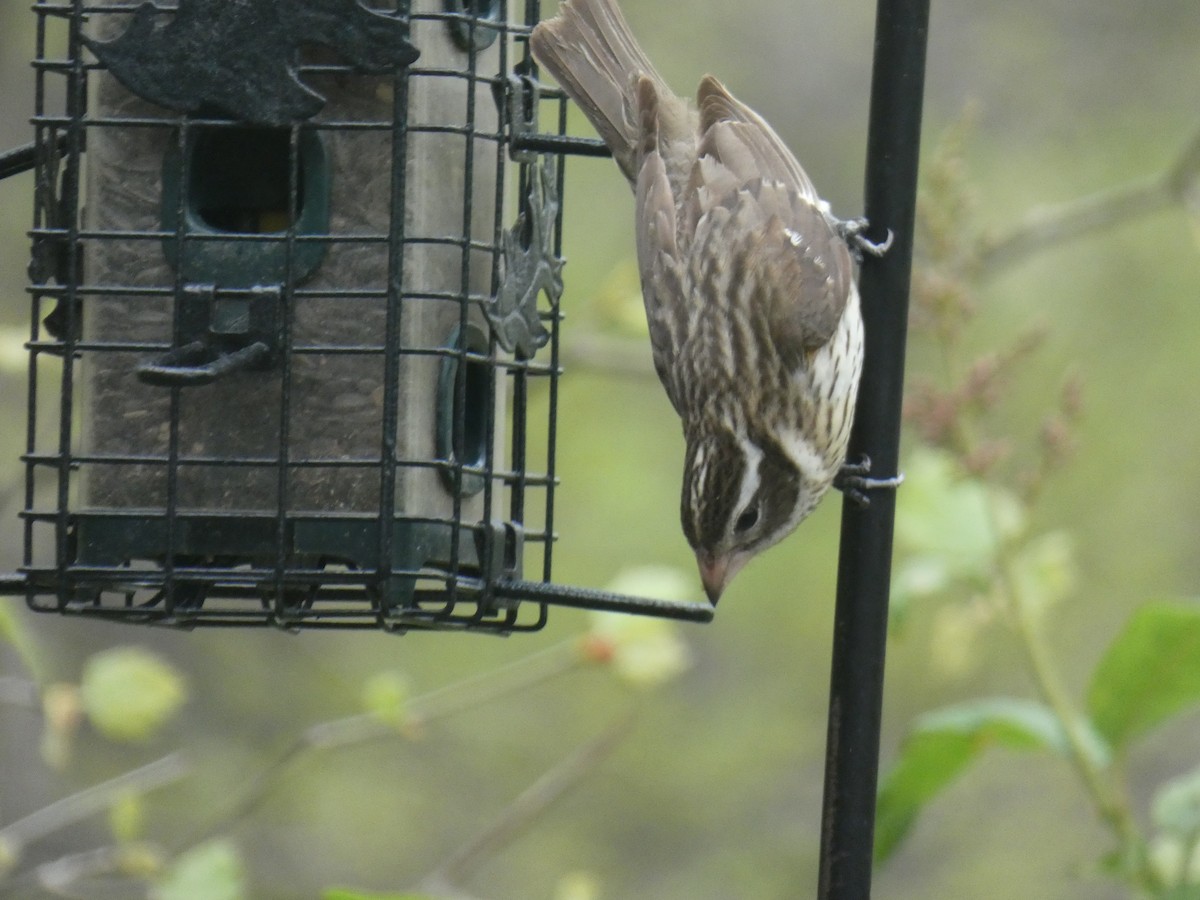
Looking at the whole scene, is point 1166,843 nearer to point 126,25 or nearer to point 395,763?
point 126,25

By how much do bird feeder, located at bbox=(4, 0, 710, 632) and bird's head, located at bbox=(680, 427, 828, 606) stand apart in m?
0.50

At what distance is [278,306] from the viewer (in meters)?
4.30

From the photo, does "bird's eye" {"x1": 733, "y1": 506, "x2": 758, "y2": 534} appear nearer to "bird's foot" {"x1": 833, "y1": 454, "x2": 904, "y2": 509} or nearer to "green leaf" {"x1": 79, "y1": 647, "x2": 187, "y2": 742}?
"bird's foot" {"x1": 833, "y1": 454, "x2": 904, "y2": 509}

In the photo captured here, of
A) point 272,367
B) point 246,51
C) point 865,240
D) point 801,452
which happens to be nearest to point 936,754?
point 801,452

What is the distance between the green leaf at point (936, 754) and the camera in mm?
4547

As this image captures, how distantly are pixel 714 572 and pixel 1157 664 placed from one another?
3.58 ft

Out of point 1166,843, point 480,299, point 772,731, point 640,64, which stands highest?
point 640,64

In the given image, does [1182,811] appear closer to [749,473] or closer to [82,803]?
[749,473]

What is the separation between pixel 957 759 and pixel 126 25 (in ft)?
8.62

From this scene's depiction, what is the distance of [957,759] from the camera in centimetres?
461

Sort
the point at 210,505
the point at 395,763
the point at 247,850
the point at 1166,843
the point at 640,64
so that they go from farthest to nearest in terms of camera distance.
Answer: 1. the point at 395,763
2. the point at 247,850
3. the point at 640,64
4. the point at 1166,843
5. the point at 210,505

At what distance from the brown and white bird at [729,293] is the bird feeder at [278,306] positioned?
0.49 metres

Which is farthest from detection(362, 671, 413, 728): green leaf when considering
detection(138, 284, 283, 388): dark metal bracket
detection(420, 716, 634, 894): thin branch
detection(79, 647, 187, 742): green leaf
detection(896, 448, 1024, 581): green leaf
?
detection(896, 448, 1024, 581): green leaf

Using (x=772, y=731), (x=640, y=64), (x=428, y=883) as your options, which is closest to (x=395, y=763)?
(x=772, y=731)
